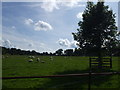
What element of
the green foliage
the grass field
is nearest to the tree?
the green foliage

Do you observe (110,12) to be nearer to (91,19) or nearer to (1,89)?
(91,19)

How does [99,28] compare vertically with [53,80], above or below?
above

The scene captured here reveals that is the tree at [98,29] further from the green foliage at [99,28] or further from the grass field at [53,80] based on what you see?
the grass field at [53,80]

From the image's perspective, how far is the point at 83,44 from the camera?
96.6 feet

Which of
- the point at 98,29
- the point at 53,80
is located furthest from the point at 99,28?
the point at 53,80

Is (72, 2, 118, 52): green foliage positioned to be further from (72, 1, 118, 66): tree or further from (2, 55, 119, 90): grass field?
(2, 55, 119, 90): grass field

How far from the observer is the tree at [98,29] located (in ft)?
91.4

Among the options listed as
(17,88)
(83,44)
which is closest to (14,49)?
(83,44)

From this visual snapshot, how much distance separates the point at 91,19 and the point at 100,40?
3.36 meters

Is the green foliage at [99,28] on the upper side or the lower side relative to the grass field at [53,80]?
upper

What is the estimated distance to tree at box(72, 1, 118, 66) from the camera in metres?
27.9

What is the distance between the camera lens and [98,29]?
2772 cm

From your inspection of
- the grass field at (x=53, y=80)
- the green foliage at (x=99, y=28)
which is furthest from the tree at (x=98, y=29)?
the grass field at (x=53, y=80)

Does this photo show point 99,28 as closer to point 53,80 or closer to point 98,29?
point 98,29
